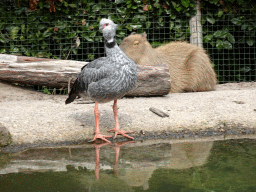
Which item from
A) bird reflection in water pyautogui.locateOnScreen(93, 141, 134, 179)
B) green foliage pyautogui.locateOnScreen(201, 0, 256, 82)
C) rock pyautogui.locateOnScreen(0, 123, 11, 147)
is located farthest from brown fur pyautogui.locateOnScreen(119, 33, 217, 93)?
rock pyautogui.locateOnScreen(0, 123, 11, 147)

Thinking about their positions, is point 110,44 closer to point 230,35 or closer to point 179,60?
point 179,60

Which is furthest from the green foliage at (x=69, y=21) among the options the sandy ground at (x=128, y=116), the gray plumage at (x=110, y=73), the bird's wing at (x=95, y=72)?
the gray plumage at (x=110, y=73)

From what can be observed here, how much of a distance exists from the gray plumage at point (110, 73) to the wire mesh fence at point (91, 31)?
8.93 ft

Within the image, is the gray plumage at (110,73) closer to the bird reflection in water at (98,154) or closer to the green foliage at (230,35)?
the bird reflection in water at (98,154)

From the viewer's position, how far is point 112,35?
3.84 m

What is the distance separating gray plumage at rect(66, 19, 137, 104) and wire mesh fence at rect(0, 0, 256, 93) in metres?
2.72

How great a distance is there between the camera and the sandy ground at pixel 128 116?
13.5 feet

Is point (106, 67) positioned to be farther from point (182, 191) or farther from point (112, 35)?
point (182, 191)

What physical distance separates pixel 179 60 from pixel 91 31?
1685 millimetres

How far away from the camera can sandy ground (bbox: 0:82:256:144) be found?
412 cm

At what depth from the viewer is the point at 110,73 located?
12.5 ft

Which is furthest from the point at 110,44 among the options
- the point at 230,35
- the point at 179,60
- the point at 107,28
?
the point at 230,35

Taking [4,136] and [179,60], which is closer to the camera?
[4,136]

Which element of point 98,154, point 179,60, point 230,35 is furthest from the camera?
point 230,35
